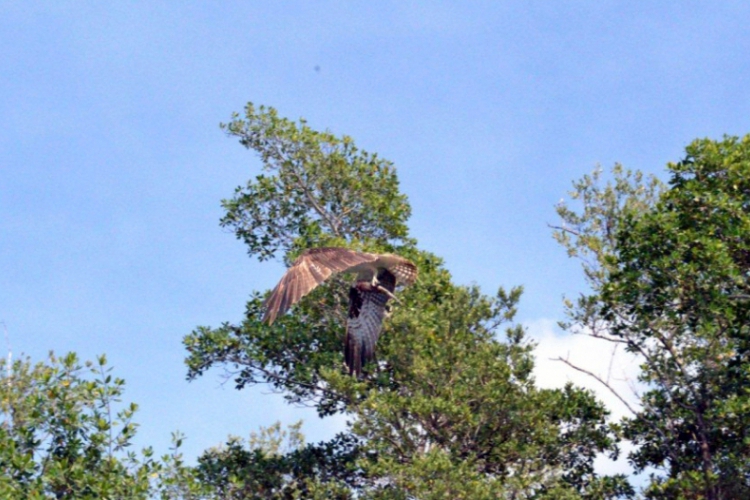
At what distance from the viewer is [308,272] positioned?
565 inches

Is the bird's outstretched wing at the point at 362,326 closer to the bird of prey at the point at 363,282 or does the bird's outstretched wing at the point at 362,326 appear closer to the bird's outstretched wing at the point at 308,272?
the bird of prey at the point at 363,282

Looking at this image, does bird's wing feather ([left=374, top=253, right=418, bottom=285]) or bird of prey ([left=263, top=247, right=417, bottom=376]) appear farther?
bird's wing feather ([left=374, top=253, right=418, bottom=285])

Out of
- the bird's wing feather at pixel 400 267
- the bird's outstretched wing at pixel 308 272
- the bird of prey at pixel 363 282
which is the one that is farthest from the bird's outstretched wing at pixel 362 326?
the bird's outstretched wing at pixel 308 272

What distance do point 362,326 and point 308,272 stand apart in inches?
66.4

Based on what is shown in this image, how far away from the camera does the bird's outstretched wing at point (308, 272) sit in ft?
45.4

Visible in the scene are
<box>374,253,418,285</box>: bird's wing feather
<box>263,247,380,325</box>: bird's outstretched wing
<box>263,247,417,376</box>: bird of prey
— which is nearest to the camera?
<box>263,247,380,325</box>: bird's outstretched wing

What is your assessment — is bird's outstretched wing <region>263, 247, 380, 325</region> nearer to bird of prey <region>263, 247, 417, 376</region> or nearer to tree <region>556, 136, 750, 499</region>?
bird of prey <region>263, 247, 417, 376</region>

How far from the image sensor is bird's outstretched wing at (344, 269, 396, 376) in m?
15.7

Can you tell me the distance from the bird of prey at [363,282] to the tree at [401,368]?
26 centimetres

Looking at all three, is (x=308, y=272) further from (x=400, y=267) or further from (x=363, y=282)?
(x=400, y=267)

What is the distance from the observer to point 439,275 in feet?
56.5

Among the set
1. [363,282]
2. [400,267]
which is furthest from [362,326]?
[400,267]

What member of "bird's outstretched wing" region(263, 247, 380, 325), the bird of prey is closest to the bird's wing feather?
the bird of prey

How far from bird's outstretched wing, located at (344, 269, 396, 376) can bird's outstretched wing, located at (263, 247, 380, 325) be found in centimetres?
78
